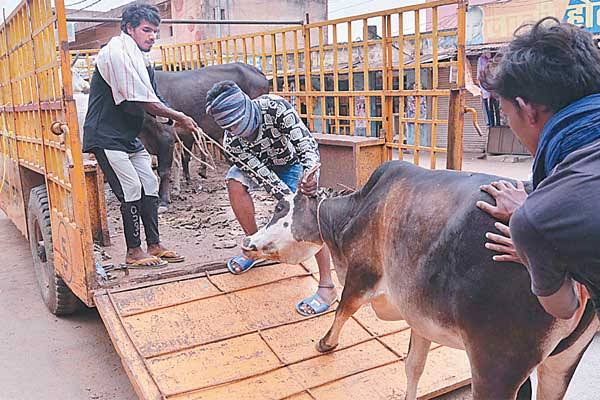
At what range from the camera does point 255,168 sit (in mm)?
3518

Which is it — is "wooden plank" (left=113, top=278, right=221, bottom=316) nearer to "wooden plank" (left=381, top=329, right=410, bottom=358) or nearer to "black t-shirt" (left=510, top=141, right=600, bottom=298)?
"wooden plank" (left=381, top=329, right=410, bottom=358)

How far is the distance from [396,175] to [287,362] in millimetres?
1101

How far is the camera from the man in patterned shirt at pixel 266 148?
3.21 metres

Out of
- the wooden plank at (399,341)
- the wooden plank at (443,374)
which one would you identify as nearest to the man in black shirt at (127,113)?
the wooden plank at (399,341)

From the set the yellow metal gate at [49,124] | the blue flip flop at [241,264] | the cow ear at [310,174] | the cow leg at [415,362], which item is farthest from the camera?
the blue flip flop at [241,264]

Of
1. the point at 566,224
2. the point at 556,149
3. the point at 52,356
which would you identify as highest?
the point at 556,149

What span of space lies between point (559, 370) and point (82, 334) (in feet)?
9.89

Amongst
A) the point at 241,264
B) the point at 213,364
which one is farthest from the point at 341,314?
the point at 241,264

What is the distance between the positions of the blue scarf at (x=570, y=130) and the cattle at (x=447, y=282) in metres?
0.43

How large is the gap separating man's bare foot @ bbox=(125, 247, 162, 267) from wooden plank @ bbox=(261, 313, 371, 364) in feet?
3.69

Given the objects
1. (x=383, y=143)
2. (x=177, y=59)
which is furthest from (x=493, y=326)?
(x=177, y=59)

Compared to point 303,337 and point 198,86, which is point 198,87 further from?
point 303,337

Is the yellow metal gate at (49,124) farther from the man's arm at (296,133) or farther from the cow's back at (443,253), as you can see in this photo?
the cow's back at (443,253)

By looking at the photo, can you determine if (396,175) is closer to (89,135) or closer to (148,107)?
(148,107)
